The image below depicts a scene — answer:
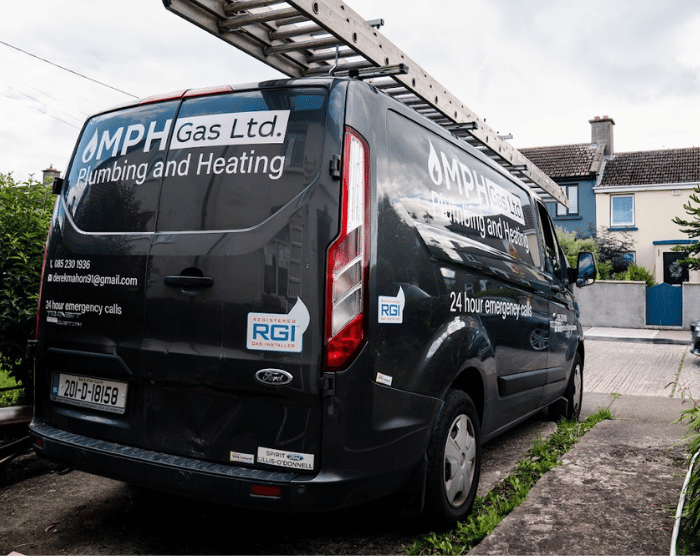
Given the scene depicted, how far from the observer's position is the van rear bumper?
270 cm

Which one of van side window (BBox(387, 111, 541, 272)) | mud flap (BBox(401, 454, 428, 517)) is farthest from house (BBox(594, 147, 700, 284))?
mud flap (BBox(401, 454, 428, 517))

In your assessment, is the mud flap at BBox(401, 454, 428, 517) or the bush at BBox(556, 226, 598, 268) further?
the bush at BBox(556, 226, 598, 268)

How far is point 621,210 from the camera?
33062 mm

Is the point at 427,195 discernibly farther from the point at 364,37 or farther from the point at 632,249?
the point at 632,249

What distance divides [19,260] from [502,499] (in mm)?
3811

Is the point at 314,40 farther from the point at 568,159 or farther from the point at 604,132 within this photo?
the point at 604,132

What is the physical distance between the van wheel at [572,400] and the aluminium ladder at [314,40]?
3.17 m

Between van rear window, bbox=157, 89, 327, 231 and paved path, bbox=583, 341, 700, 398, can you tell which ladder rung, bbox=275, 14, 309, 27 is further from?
paved path, bbox=583, 341, 700, 398

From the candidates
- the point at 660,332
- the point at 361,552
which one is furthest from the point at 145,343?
the point at 660,332

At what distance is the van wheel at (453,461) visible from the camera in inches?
129

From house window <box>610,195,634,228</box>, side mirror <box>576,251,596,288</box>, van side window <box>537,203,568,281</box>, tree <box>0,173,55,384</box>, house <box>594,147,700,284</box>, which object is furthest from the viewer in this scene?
house window <box>610,195,634,228</box>

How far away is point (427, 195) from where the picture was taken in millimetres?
3475

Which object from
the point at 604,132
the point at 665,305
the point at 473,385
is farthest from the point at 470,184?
the point at 604,132

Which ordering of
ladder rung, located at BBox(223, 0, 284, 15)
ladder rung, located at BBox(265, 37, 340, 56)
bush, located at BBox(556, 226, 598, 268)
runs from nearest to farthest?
ladder rung, located at BBox(223, 0, 284, 15) < ladder rung, located at BBox(265, 37, 340, 56) < bush, located at BBox(556, 226, 598, 268)
